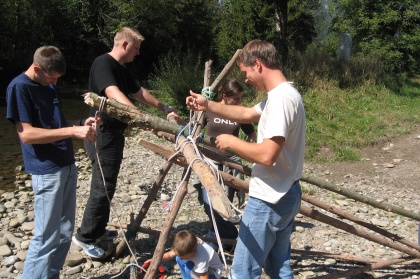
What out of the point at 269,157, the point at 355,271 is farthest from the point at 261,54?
the point at 355,271

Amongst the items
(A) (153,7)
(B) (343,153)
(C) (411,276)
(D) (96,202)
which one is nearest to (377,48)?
(A) (153,7)

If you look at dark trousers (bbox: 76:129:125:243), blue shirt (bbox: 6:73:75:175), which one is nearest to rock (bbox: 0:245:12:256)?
dark trousers (bbox: 76:129:125:243)

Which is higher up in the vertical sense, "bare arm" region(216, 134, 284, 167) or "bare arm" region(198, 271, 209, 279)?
"bare arm" region(216, 134, 284, 167)

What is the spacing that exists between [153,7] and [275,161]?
940 inches

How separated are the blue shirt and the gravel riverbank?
30.6 inches

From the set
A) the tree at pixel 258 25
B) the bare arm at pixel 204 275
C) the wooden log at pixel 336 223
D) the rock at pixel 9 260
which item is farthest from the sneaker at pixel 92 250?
the tree at pixel 258 25

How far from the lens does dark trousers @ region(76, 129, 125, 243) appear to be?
13.2ft

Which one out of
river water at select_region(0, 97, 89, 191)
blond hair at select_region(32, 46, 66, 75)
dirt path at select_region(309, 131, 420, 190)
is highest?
blond hair at select_region(32, 46, 66, 75)

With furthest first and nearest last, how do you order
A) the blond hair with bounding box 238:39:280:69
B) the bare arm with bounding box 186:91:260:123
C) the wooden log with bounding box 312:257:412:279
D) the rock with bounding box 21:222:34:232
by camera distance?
the rock with bounding box 21:222:34:232
the wooden log with bounding box 312:257:412:279
the bare arm with bounding box 186:91:260:123
the blond hair with bounding box 238:39:280:69

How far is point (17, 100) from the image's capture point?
3.11 meters

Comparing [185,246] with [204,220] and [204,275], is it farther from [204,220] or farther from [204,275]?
[204,220]

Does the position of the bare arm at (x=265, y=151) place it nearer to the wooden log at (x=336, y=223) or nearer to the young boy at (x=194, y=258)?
the wooden log at (x=336, y=223)

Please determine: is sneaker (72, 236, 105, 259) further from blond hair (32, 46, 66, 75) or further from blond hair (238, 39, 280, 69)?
blond hair (238, 39, 280, 69)

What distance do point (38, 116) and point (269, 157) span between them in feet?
6.55
